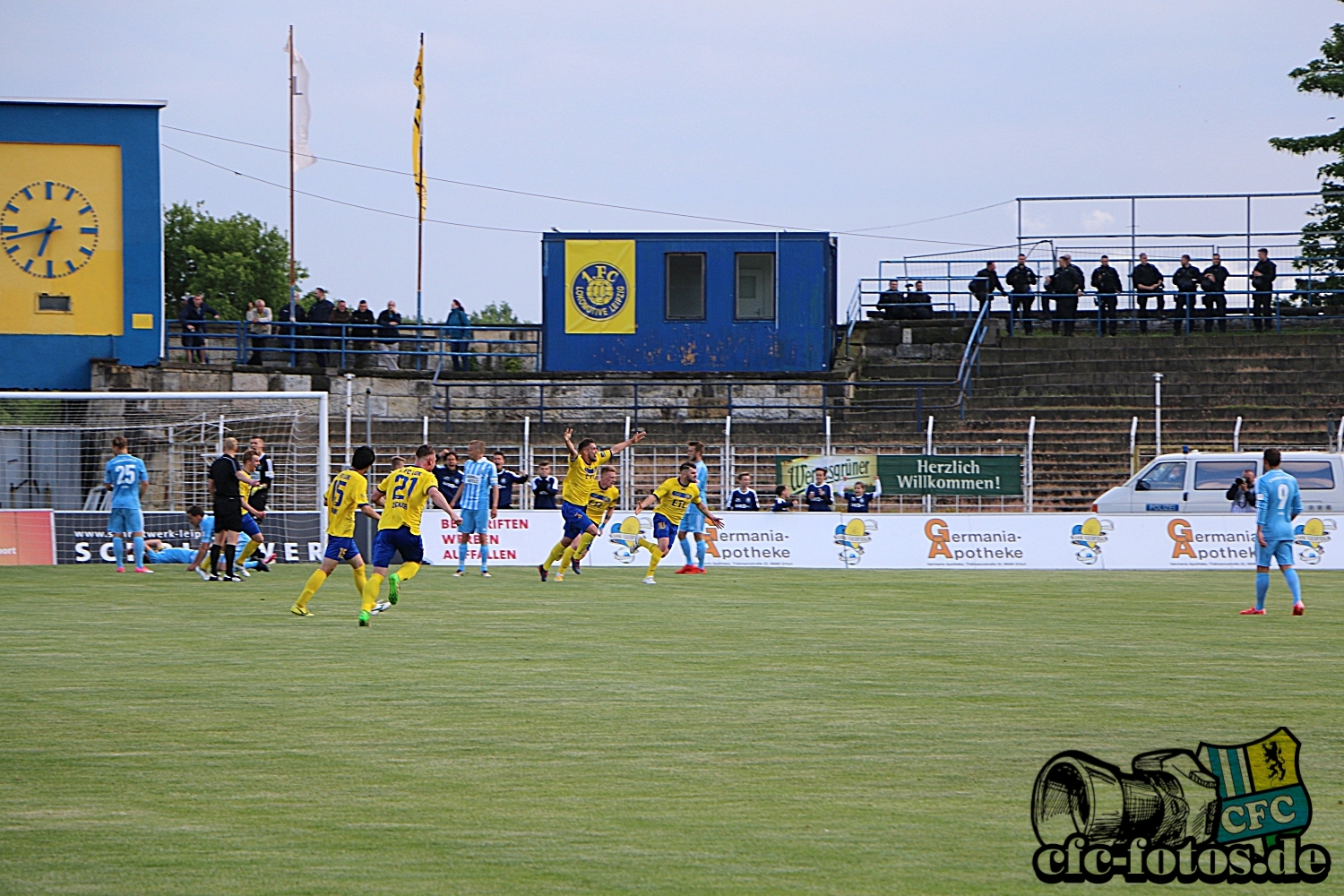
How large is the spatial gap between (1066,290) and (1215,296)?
3588 millimetres

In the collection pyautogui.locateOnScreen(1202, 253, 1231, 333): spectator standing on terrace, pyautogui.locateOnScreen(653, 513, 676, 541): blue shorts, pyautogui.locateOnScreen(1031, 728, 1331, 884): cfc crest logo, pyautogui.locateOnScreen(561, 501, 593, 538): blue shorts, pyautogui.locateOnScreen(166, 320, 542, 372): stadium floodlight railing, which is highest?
pyautogui.locateOnScreen(1202, 253, 1231, 333): spectator standing on terrace

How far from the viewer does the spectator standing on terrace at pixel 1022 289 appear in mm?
37750

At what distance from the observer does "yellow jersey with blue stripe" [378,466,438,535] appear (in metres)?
16.1

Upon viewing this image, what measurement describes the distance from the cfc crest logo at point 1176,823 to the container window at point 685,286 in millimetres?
30202

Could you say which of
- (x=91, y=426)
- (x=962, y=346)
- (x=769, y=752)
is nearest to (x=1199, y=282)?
(x=962, y=346)

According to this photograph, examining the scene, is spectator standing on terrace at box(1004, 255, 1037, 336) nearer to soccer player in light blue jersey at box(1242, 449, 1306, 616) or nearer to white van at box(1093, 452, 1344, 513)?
white van at box(1093, 452, 1344, 513)

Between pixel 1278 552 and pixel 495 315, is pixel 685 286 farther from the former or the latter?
pixel 495 315

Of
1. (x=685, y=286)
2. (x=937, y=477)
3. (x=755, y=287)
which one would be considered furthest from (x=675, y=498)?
(x=755, y=287)

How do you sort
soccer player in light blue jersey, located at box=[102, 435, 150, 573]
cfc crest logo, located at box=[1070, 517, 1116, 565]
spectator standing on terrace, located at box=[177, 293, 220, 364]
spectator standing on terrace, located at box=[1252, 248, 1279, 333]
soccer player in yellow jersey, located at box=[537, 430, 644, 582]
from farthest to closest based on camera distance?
spectator standing on terrace, located at box=[1252, 248, 1279, 333] → spectator standing on terrace, located at box=[177, 293, 220, 364] → cfc crest logo, located at box=[1070, 517, 1116, 565] → soccer player in light blue jersey, located at box=[102, 435, 150, 573] → soccer player in yellow jersey, located at box=[537, 430, 644, 582]

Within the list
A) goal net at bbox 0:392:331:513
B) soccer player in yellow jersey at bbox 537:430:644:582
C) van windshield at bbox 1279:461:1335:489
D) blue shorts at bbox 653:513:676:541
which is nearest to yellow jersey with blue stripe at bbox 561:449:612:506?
soccer player in yellow jersey at bbox 537:430:644:582

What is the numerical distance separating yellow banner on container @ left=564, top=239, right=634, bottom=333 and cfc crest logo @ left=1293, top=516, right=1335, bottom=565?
1738cm

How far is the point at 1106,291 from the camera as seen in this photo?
3709 centimetres

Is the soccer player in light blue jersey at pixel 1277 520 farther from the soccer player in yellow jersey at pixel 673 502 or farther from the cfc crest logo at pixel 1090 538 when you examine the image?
the soccer player in yellow jersey at pixel 673 502

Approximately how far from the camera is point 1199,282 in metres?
37.3
